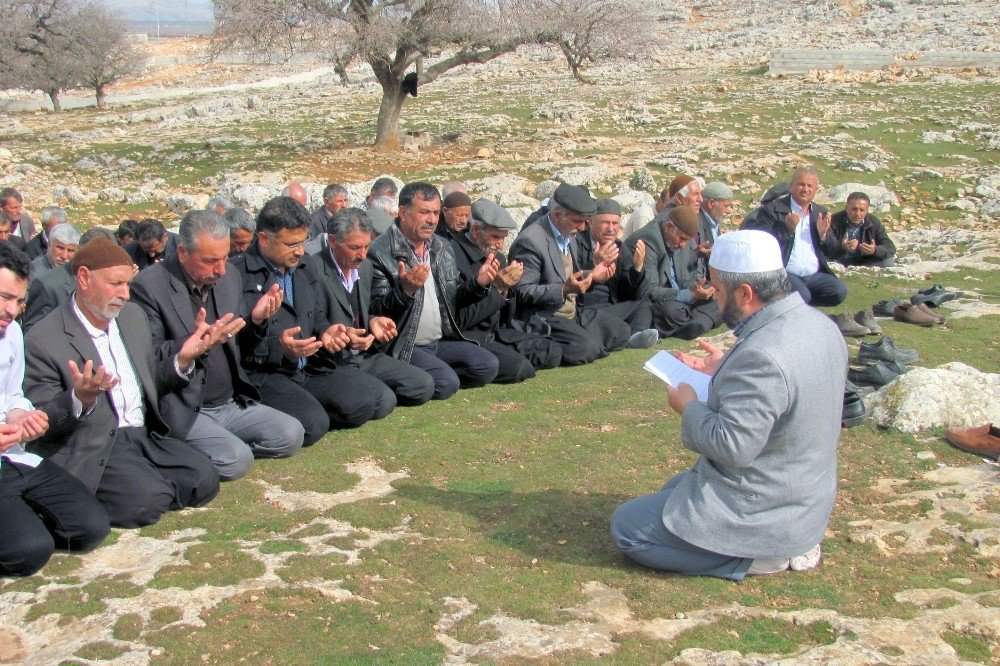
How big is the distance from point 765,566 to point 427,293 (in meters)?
4.14

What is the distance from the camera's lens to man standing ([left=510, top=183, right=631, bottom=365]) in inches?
340

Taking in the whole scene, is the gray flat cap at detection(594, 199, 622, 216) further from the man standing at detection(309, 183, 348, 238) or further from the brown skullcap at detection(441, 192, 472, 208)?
the man standing at detection(309, 183, 348, 238)

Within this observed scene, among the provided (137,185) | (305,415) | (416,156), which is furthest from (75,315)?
(416,156)

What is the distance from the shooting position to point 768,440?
13.4 feet

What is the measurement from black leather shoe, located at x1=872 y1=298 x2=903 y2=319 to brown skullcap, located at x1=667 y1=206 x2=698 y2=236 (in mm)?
2180

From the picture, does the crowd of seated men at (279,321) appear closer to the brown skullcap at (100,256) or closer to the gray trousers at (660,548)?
the brown skullcap at (100,256)

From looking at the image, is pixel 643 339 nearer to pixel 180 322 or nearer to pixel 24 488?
pixel 180 322

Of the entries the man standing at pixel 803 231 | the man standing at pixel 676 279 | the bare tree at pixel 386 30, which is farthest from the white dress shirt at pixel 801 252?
the bare tree at pixel 386 30

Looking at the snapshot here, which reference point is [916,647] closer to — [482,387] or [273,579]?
[273,579]

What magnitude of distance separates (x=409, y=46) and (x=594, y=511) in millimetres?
18988

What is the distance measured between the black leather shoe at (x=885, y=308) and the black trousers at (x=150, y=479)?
7156 mm

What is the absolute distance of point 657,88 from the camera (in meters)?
35.4

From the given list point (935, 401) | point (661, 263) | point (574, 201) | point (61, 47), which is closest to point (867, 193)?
point (661, 263)

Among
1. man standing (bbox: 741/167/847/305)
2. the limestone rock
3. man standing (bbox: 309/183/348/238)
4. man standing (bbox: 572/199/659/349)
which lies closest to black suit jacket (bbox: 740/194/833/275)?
man standing (bbox: 741/167/847/305)
